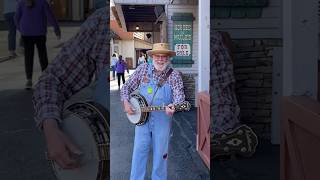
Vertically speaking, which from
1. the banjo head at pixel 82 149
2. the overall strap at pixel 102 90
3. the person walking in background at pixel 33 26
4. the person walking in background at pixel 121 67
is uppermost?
the person walking in background at pixel 33 26

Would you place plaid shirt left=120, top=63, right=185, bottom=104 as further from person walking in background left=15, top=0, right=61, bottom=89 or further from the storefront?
person walking in background left=15, top=0, right=61, bottom=89

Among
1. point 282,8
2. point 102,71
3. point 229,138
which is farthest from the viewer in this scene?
point 102,71

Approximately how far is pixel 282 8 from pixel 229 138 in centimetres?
39

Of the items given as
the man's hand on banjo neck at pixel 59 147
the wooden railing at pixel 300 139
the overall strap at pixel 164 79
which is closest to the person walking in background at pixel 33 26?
the man's hand on banjo neck at pixel 59 147

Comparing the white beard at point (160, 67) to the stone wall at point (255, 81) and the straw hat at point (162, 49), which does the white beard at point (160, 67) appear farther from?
the stone wall at point (255, 81)

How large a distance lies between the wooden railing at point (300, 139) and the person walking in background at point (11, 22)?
844 millimetres

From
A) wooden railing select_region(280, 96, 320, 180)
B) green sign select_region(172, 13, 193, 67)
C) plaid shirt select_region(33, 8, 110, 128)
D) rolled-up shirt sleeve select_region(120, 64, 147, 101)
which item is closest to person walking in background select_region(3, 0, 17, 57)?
plaid shirt select_region(33, 8, 110, 128)

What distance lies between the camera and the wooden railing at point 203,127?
1.25 meters

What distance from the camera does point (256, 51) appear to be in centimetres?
109

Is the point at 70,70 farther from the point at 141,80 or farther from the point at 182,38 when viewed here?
the point at 182,38

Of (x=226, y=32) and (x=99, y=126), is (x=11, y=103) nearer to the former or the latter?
(x=99, y=126)

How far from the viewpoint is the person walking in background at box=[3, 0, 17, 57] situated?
1.31m

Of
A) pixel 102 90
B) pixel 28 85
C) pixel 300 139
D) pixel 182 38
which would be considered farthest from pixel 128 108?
pixel 300 139

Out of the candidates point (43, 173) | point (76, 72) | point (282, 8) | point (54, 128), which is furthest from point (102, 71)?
point (282, 8)
